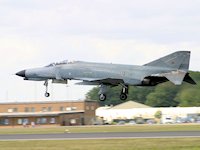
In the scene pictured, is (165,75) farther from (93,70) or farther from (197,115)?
(197,115)

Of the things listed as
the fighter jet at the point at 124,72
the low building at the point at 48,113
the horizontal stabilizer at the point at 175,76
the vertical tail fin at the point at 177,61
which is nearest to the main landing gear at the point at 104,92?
the fighter jet at the point at 124,72

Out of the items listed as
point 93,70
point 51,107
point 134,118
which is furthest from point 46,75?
point 134,118

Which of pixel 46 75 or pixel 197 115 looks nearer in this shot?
pixel 46 75

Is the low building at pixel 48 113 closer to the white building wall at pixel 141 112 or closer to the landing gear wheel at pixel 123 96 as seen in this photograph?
the white building wall at pixel 141 112

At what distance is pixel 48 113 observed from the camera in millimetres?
152250

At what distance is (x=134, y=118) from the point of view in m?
179

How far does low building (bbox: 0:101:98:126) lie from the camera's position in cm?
15160

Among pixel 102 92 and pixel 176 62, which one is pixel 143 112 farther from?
pixel 102 92

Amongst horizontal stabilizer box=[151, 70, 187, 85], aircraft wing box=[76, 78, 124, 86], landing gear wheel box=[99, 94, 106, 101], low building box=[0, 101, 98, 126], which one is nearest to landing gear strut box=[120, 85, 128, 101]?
landing gear wheel box=[99, 94, 106, 101]

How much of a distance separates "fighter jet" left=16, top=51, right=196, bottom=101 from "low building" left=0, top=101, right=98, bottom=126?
82.5 m

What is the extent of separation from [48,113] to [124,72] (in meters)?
87.6

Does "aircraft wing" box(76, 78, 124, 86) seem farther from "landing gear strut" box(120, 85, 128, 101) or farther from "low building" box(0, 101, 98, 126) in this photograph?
"low building" box(0, 101, 98, 126)

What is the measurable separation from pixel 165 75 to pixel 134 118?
116018mm

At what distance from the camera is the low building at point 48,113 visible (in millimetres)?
151600
